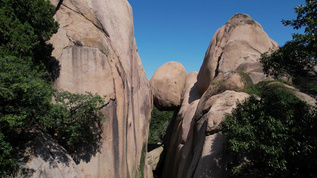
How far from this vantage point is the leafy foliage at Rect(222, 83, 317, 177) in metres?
6.49

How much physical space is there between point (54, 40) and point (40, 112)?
4.13m

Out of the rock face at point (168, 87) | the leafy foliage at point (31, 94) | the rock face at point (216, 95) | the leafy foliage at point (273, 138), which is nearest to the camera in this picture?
the leafy foliage at point (31, 94)

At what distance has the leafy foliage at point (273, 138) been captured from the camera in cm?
649

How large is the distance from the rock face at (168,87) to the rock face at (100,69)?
28.3ft

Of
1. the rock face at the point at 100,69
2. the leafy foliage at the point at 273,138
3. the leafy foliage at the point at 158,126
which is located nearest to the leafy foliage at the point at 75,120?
the rock face at the point at 100,69

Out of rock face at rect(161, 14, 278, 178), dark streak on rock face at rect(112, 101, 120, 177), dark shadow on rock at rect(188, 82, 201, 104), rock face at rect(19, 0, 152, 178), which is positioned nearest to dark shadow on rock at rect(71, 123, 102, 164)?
rock face at rect(19, 0, 152, 178)

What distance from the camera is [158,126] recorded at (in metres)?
32.6

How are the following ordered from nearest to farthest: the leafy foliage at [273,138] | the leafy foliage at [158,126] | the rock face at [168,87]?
the leafy foliage at [273,138] < the rock face at [168,87] < the leafy foliage at [158,126]

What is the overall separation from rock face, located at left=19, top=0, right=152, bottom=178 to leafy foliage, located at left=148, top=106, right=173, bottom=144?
54.9 feet

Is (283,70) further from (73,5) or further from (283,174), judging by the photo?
(73,5)

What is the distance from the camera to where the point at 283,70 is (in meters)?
7.71

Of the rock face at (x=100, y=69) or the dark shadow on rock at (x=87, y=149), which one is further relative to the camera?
the rock face at (x=100, y=69)

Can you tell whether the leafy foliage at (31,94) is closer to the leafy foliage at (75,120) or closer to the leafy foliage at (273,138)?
the leafy foliage at (75,120)

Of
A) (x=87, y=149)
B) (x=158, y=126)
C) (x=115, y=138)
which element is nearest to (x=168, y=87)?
(x=115, y=138)
